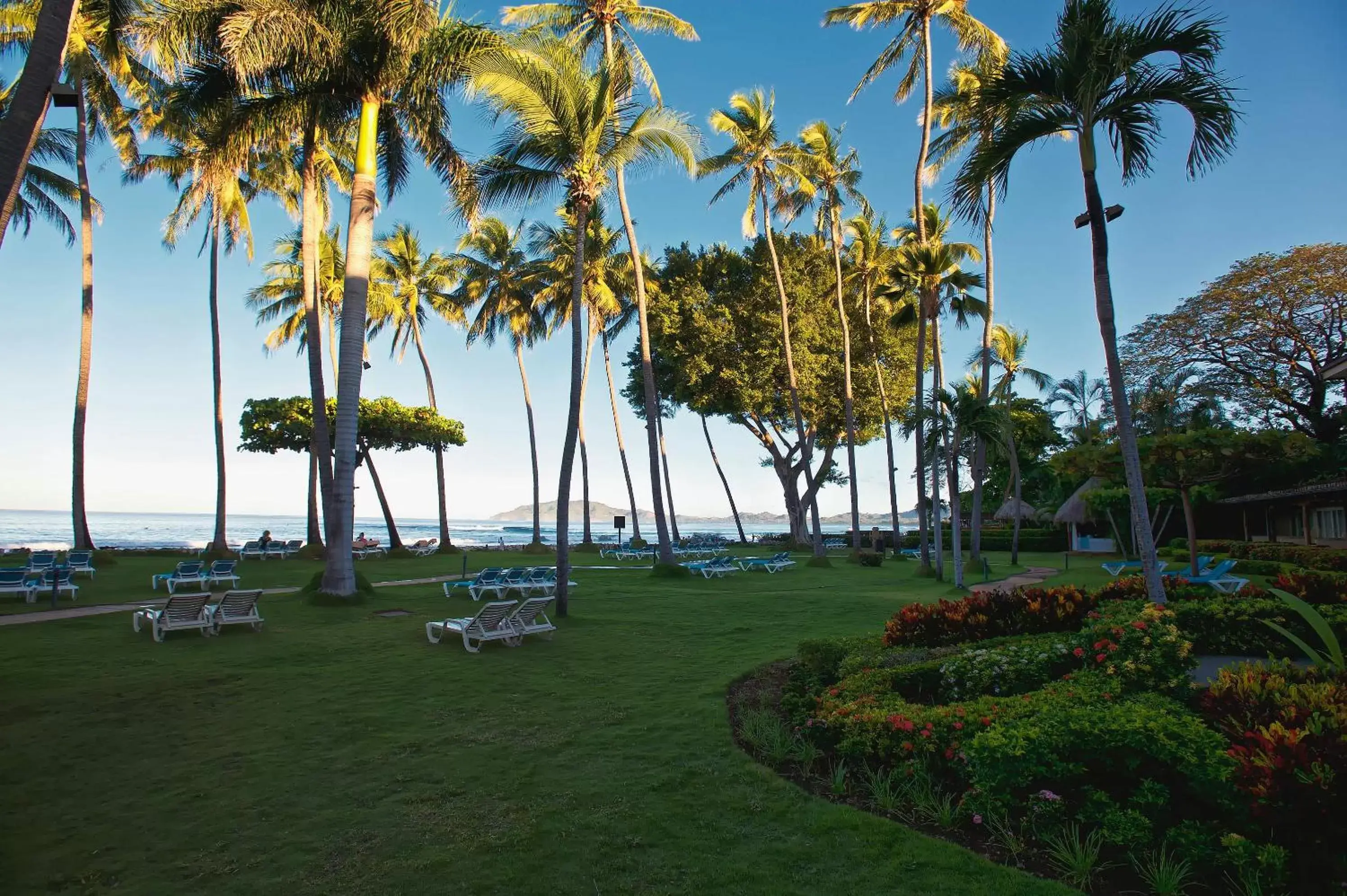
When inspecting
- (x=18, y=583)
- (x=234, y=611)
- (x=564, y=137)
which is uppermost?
(x=564, y=137)

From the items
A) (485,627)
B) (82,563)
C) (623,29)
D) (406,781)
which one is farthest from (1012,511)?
(406,781)

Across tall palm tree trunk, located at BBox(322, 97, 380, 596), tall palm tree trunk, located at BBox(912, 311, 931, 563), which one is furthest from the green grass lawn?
tall palm tree trunk, located at BBox(912, 311, 931, 563)

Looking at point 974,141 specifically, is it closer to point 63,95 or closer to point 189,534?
point 63,95

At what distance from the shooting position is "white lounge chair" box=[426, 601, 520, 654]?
10156 millimetres

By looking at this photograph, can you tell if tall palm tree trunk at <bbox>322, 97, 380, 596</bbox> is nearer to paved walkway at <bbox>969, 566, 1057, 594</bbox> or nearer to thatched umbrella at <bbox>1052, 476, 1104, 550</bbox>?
paved walkway at <bbox>969, 566, 1057, 594</bbox>

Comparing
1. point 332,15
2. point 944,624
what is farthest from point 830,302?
point 944,624

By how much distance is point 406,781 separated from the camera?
17.6ft

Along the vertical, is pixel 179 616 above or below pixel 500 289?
below

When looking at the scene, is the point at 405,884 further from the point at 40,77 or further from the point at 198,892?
the point at 40,77

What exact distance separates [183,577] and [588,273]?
826 inches

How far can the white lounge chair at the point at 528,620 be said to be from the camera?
10609 mm

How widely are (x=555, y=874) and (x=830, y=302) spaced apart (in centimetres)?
3387

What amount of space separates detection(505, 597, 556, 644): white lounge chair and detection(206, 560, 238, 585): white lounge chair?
9.94m

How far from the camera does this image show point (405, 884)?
392 cm
